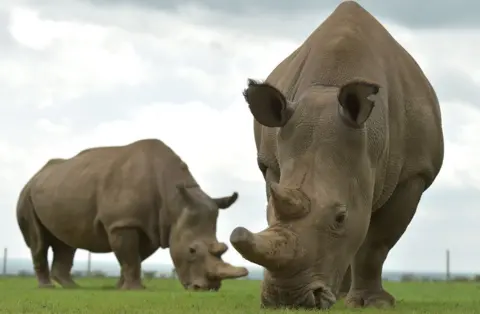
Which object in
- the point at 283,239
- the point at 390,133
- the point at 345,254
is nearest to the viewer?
the point at 283,239

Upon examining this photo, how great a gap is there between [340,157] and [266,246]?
112 centimetres

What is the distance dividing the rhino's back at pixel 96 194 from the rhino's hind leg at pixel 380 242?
7627mm

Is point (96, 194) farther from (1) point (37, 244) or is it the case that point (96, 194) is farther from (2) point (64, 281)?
(1) point (37, 244)

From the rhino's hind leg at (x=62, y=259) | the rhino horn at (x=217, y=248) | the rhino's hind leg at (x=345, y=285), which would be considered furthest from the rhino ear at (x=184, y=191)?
the rhino's hind leg at (x=345, y=285)

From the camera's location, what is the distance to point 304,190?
7.16 m

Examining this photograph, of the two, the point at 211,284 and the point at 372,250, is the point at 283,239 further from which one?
the point at 211,284

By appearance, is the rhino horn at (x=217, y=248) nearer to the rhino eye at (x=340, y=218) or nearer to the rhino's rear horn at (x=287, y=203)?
the rhino eye at (x=340, y=218)

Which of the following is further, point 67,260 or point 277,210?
point 67,260

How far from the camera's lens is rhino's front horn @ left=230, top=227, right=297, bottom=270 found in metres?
6.52

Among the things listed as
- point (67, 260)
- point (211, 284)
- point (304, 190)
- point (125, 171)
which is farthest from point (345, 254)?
point (67, 260)

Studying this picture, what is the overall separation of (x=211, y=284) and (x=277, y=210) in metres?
9.02

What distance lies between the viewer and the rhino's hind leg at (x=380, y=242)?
8875 mm

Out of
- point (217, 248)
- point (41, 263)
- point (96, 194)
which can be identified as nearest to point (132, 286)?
point (217, 248)

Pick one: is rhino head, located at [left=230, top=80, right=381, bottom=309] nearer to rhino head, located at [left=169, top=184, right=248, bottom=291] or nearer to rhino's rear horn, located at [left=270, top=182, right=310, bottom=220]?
rhino's rear horn, located at [left=270, top=182, right=310, bottom=220]
